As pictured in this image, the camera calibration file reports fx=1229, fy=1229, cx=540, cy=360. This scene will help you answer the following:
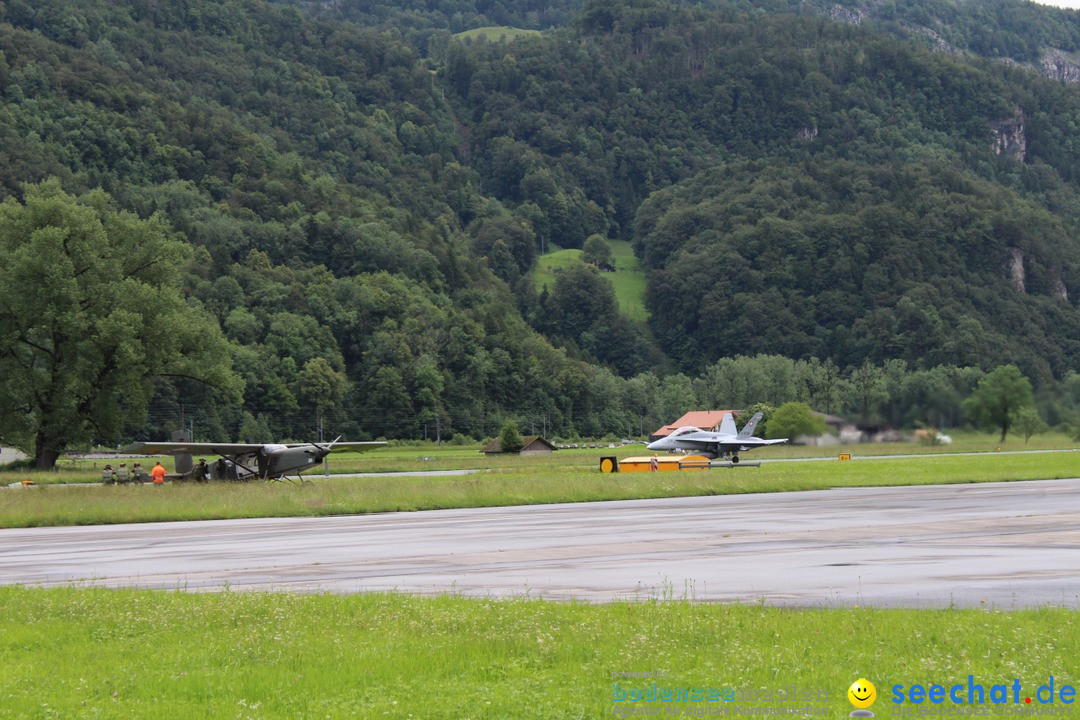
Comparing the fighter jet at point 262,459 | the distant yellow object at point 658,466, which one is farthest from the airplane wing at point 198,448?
the distant yellow object at point 658,466

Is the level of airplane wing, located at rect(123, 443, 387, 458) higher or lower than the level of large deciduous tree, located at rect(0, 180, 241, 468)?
lower

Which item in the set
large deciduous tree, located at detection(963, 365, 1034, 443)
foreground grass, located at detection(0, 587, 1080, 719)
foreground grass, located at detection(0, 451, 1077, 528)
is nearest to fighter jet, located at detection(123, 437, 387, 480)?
foreground grass, located at detection(0, 451, 1077, 528)

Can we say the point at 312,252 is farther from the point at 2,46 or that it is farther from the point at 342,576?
the point at 342,576

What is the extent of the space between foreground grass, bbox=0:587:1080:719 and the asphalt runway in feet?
5.55

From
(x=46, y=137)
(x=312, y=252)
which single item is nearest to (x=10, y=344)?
(x=312, y=252)

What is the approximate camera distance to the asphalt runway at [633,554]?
14195 mm

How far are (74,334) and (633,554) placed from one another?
4057 cm

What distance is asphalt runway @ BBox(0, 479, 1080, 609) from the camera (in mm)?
14195

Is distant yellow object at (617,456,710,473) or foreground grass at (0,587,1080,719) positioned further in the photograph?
distant yellow object at (617,456,710,473)

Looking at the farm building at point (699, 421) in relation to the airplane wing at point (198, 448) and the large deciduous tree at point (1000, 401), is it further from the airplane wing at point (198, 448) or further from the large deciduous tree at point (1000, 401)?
the airplane wing at point (198, 448)

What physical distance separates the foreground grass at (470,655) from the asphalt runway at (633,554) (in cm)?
169

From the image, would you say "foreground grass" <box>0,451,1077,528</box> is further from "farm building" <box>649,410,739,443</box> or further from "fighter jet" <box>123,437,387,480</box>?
"farm building" <box>649,410,739,443</box>

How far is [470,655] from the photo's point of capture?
10406 mm

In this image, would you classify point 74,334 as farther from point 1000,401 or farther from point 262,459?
point 1000,401
